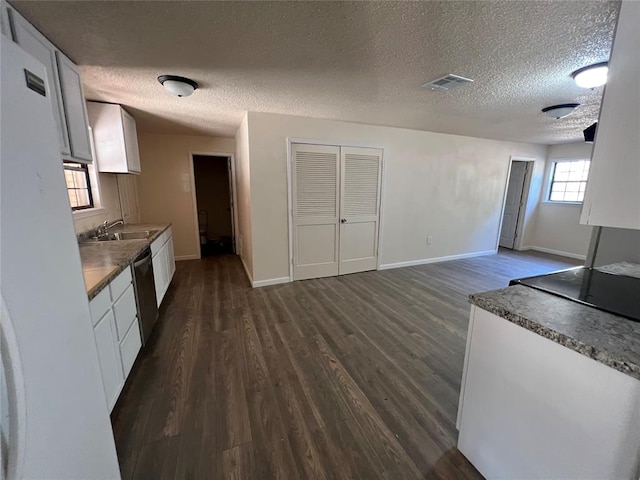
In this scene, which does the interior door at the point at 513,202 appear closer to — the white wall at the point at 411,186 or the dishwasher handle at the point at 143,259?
the white wall at the point at 411,186

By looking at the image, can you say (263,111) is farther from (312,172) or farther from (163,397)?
(163,397)

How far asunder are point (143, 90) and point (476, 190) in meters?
5.51

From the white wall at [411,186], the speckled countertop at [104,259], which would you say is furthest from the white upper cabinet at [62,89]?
the white wall at [411,186]

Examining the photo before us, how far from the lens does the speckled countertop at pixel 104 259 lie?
1511 millimetres

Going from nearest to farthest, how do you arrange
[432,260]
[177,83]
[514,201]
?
[177,83] < [432,260] < [514,201]

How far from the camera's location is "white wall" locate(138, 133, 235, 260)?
15.1 feet

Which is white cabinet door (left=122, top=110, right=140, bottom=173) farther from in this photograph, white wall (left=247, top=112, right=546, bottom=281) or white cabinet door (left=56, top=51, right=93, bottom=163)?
white wall (left=247, top=112, right=546, bottom=281)

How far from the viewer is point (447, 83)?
2.32 m

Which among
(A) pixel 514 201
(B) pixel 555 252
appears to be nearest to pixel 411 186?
(A) pixel 514 201

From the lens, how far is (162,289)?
3109 millimetres

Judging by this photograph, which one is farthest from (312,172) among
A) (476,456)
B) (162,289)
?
(476,456)

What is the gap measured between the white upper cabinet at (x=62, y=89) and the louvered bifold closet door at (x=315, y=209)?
7.17ft

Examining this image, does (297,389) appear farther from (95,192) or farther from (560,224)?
(560,224)

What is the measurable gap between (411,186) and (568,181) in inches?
153
